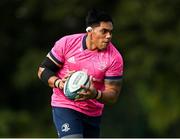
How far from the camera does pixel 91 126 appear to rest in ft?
29.6

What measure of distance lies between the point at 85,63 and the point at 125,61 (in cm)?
916

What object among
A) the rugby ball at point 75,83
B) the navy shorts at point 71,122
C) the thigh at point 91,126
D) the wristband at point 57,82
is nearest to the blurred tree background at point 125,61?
the thigh at point 91,126

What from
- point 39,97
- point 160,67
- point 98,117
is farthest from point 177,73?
point 98,117

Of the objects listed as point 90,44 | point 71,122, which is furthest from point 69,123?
point 90,44

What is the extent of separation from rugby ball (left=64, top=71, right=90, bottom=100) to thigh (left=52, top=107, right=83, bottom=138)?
311 millimetres

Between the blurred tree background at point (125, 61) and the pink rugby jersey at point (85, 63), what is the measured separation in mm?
8358

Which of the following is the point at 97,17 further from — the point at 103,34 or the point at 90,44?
the point at 90,44

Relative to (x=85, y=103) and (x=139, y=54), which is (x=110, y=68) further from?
(x=139, y=54)

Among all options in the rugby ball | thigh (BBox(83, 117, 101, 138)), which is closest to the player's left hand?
the rugby ball

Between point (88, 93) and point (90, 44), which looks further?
point (90, 44)

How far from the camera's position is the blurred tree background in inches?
698

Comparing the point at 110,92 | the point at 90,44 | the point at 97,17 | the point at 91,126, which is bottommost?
the point at 91,126

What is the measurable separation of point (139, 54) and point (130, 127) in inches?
54.4

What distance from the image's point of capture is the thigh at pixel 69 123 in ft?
28.9
